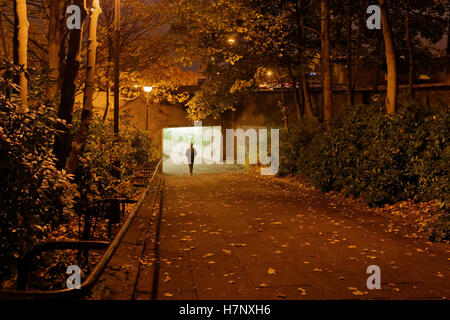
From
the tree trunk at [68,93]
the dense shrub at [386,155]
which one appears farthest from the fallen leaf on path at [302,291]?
the tree trunk at [68,93]

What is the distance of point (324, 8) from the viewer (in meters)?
19.6

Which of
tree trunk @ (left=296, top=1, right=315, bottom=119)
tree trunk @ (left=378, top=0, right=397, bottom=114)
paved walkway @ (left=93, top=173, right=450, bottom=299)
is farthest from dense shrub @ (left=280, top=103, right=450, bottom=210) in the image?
tree trunk @ (left=296, top=1, right=315, bottom=119)

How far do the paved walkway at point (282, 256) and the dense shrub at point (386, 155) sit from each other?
3.37ft

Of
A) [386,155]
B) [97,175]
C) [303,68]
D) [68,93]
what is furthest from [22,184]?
[303,68]

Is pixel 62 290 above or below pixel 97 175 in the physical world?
below

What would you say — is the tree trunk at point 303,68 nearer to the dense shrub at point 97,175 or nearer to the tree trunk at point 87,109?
the dense shrub at point 97,175

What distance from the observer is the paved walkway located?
6156mm

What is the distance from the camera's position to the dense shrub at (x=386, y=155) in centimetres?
1094

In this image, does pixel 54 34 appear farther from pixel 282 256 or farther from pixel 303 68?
pixel 303 68

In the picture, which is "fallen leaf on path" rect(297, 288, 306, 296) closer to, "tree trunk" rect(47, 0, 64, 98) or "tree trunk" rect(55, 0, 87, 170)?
"tree trunk" rect(55, 0, 87, 170)

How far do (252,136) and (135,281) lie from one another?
3105 centimetres

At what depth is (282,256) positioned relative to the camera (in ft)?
26.3

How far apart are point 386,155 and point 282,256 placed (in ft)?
19.7
